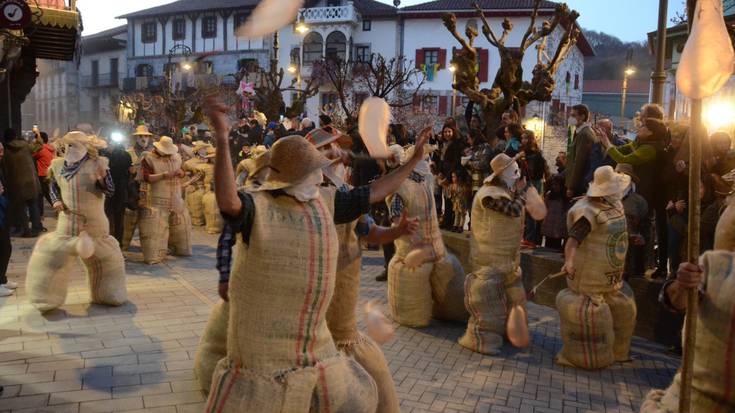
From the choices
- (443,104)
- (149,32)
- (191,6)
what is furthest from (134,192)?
(149,32)

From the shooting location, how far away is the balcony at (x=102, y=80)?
2352 inches

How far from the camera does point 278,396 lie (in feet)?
9.87

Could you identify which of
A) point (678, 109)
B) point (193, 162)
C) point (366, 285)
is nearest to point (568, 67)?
point (678, 109)

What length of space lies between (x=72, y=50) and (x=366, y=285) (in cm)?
935

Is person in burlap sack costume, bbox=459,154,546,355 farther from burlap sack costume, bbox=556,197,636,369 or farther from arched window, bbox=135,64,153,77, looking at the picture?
arched window, bbox=135,64,153,77

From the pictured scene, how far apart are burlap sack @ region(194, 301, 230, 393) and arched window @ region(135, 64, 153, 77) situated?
52.8 metres

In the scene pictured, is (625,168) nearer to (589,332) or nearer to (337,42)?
(589,332)

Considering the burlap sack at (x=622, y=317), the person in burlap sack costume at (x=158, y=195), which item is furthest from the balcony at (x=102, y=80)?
the burlap sack at (x=622, y=317)

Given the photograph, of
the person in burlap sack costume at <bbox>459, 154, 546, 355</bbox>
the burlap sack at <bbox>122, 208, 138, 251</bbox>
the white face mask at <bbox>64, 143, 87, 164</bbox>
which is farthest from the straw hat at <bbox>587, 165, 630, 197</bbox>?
the burlap sack at <bbox>122, 208, 138, 251</bbox>

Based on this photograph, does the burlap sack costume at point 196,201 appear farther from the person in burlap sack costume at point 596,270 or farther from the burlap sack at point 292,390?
the burlap sack at point 292,390

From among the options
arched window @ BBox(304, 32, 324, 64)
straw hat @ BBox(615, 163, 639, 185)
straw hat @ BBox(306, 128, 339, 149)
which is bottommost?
straw hat @ BBox(615, 163, 639, 185)

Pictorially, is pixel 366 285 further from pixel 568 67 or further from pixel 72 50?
pixel 568 67

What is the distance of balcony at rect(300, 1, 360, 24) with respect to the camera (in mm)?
43062

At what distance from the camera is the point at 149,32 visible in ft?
179
